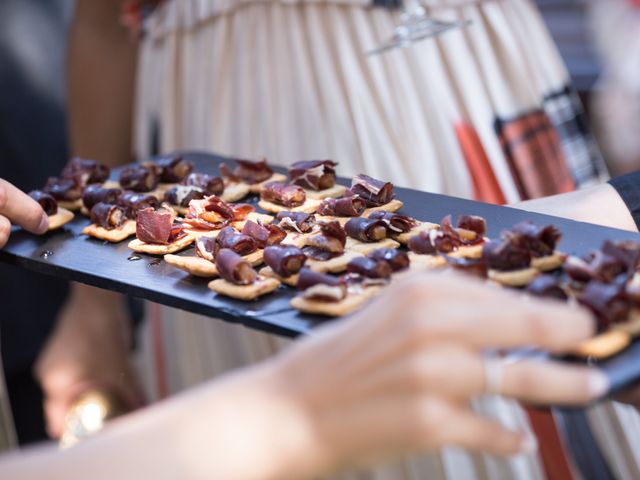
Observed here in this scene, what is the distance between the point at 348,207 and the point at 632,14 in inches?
71.0

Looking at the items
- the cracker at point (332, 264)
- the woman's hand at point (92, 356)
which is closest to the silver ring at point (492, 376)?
the cracker at point (332, 264)

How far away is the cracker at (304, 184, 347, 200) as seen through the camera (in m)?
1.46

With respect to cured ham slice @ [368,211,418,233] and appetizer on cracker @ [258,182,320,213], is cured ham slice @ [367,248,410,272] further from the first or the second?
appetizer on cracker @ [258,182,320,213]

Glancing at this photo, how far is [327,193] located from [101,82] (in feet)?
3.83

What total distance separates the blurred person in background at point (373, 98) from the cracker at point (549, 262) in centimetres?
78

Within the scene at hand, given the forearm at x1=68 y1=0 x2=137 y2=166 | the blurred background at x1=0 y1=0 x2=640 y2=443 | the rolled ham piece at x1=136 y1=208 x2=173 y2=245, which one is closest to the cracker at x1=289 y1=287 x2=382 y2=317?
the rolled ham piece at x1=136 y1=208 x2=173 y2=245

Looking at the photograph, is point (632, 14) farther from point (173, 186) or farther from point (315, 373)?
point (315, 373)

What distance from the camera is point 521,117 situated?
1.93 m

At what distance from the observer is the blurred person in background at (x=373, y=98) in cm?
188

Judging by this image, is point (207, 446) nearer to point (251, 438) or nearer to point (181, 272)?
point (251, 438)

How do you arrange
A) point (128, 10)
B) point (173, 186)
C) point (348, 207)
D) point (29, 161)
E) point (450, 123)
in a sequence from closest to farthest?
1. point (348, 207)
2. point (173, 186)
3. point (450, 123)
4. point (128, 10)
5. point (29, 161)

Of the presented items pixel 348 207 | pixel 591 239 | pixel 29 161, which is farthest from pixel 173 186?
pixel 29 161

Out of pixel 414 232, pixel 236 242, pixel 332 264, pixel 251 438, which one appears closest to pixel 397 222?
pixel 414 232

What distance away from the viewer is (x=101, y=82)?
7.80ft
